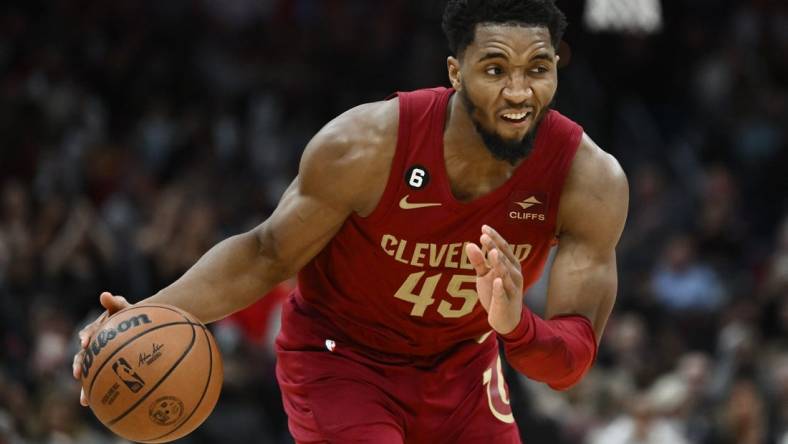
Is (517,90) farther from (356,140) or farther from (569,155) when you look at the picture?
(356,140)

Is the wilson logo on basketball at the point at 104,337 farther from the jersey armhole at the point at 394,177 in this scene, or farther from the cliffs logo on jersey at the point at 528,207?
the cliffs logo on jersey at the point at 528,207

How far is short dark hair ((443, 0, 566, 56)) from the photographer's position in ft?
15.2

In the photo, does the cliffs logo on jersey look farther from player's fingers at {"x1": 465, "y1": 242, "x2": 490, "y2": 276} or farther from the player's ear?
player's fingers at {"x1": 465, "y1": 242, "x2": 490, "y2": 276}

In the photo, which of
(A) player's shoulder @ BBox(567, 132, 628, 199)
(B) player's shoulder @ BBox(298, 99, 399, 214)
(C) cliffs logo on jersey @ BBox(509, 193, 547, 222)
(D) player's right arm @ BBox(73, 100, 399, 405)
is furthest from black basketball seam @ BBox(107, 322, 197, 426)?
(A) player's shoulder @ BBox(567, 132, 628, 199)

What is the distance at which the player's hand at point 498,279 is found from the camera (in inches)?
166

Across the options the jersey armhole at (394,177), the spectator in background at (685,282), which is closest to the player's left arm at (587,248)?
the jersey armhole at (394,177)

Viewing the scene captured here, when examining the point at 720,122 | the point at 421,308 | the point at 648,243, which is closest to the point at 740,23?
the point at 720,122

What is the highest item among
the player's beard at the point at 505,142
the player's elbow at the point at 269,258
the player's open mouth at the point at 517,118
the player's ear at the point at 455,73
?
the player's ear at the point at 455,73

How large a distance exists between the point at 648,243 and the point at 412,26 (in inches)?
164

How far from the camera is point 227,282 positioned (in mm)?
4988

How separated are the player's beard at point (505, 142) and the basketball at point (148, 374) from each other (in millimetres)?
1218

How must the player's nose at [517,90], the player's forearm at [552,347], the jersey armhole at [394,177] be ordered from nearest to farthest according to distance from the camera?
the player's forearm at [552,347]
the player's nose at [517,90]
the jersey armhole at [394,177]

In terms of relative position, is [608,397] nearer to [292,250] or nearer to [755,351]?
[755,351]

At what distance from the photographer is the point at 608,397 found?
10336 millimetres
